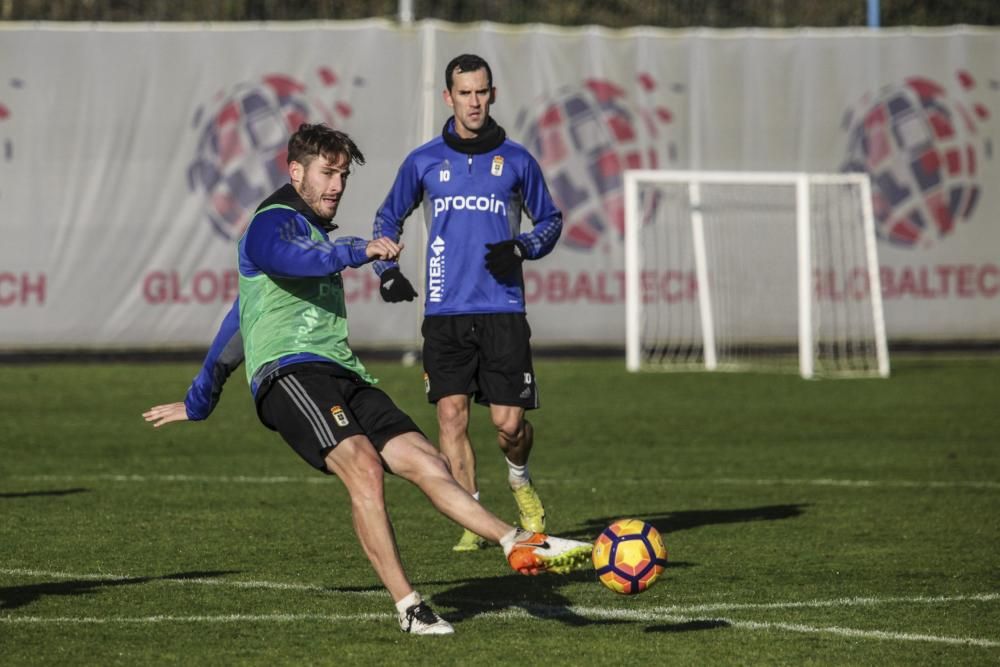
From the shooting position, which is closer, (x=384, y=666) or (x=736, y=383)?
(x=384, y=666)

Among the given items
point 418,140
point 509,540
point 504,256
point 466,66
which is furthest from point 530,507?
point 418,140

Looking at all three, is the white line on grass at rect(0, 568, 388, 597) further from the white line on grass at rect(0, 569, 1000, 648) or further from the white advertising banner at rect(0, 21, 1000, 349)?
the white advertising banner at rect(0, 21, 1000, 349)

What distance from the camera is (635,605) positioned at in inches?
298

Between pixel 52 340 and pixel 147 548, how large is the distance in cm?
1191

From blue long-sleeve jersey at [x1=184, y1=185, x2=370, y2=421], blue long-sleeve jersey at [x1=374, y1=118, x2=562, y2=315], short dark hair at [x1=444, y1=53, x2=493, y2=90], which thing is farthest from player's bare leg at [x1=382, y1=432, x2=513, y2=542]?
short dark hair at [x1=444, y1=53, x2=493, y2=90]

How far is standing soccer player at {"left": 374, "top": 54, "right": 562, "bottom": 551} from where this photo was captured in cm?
943

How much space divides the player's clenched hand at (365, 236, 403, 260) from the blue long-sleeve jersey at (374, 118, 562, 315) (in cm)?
291

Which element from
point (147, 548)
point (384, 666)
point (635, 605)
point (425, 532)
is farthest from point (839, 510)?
point (384, 666)

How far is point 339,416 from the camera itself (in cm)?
679

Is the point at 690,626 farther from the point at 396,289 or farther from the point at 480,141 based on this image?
the point at 480,141

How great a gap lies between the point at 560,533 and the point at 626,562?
3.27 m

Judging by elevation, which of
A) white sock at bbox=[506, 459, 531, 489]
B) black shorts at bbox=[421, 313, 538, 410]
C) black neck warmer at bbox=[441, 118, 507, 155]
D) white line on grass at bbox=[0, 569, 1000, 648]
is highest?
black neck warmer at bbox=[441, 118, 507, 155]

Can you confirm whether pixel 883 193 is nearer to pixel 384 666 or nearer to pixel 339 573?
pixel 339 573

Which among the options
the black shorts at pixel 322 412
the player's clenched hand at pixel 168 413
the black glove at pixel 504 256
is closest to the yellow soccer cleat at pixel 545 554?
the black shorts at pixel 322 412
